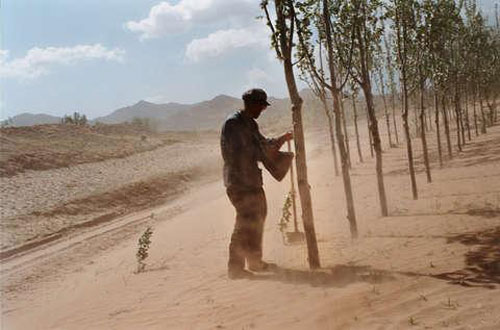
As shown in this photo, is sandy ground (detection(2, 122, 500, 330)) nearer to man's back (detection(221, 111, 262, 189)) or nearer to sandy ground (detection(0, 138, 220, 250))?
man's back (detection(221, 111, 262, 189))

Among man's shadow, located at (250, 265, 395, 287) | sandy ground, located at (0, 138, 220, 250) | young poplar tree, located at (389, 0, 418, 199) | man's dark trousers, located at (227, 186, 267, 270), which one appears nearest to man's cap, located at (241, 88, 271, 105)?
man's dark trousers, located at (227, 186, 267, 270)

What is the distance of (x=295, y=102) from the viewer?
21.4 feet

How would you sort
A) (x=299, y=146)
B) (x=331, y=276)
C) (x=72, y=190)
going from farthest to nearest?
(x=72, y=190)
(x=299, y=146)
(x=331, y=276)

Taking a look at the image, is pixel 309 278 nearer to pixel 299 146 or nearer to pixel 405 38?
pixel 299 146

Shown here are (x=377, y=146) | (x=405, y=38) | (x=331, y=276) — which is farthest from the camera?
(x=405, y=38)

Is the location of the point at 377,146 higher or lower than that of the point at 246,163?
lower

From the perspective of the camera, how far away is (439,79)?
1778 cm

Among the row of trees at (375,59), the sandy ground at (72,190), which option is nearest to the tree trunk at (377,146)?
the row of trees at (375,59)

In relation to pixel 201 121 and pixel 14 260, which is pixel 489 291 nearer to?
pixel 14 260

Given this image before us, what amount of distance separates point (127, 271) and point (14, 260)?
4583 millimetres

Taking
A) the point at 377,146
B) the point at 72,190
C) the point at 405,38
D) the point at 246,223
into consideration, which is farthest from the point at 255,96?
the point at 72,190

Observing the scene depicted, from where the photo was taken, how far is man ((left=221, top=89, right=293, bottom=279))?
21.5 feet

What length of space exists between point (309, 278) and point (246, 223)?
109cm

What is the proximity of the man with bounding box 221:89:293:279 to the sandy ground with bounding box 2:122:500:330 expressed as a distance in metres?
0.59
